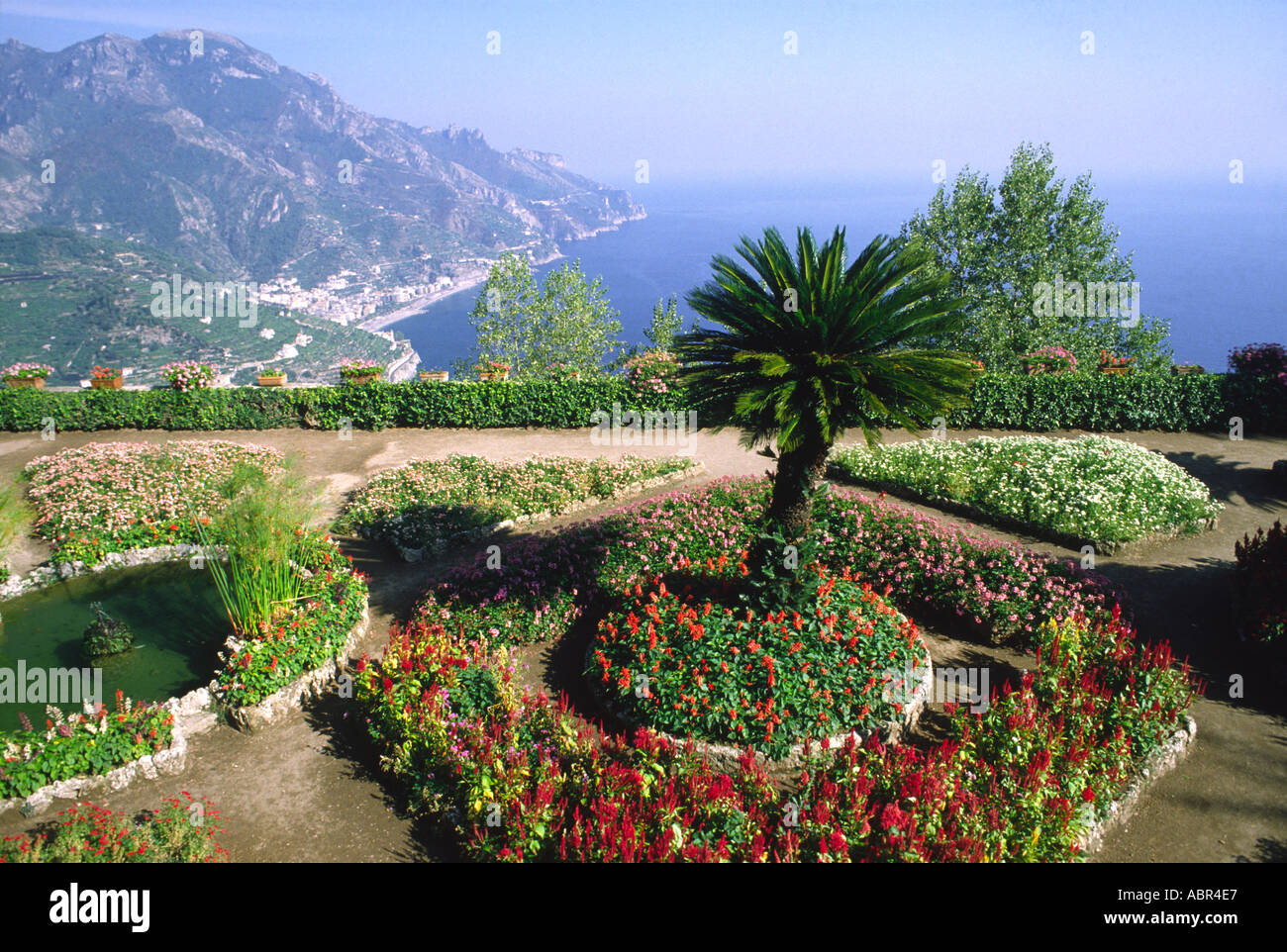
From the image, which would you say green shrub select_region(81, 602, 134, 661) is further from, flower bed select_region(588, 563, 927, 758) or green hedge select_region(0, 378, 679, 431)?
green hedge select_region(0, 378, 679, 431)

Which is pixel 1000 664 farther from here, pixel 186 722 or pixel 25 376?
pixel 25 376

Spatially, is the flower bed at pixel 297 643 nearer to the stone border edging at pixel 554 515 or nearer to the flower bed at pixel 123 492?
the stone border edging at pixel 554 515

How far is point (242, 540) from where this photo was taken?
29.6ft

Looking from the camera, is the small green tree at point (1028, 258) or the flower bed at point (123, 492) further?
the small green tree at point (1028, 258)

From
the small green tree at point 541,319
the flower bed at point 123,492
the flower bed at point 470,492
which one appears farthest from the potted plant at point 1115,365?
the small green tree at point 541,319

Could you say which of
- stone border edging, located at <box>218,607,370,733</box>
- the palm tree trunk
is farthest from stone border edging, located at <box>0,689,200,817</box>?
the palm tree trunk

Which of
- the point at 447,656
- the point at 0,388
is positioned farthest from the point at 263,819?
the point at 0,388

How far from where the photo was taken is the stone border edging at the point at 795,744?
7.23m

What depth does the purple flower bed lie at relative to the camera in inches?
380

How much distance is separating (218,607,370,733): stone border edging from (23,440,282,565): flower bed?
5.07m

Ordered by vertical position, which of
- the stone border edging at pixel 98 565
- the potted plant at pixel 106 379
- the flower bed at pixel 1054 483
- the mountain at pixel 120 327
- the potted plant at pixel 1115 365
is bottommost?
the stone border edging at pixel 98 565

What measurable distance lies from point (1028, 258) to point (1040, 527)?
2224cm

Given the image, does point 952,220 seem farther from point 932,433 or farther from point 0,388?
point 0,388

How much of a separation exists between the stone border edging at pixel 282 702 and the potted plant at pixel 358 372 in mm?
12586
